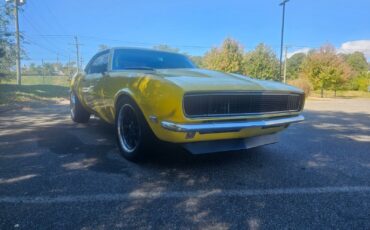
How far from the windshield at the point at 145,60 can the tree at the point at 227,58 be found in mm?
24551

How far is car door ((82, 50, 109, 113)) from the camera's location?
4.22 m

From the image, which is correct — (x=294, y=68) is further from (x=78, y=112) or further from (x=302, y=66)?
(x=78, y=112)

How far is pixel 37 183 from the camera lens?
2564 millimetres

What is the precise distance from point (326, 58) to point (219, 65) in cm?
1072

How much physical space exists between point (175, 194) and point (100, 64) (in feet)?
10.2

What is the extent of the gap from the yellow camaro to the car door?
0.41 metres

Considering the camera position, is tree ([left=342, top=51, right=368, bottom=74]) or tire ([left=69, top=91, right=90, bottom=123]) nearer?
tire ([left=69, top=91, right=90, bottom=123])

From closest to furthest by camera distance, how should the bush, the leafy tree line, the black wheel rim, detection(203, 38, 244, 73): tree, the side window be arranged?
the black wheel rim → the side window → the bush → the leafy tree line → detection(203, 38, 244, 73): tree

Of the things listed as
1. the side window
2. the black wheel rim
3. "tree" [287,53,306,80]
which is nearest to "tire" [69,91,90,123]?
the side window

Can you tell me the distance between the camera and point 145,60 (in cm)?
425

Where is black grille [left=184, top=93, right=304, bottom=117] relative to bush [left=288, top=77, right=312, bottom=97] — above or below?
below

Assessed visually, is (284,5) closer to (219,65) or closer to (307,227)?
(219,65)

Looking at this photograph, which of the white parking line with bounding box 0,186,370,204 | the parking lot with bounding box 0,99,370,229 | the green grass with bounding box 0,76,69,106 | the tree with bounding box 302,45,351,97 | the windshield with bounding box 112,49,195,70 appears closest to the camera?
the parking lot with bounding box 0,99,370,229

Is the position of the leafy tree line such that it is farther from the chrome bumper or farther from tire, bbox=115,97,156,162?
the chrome bumper
